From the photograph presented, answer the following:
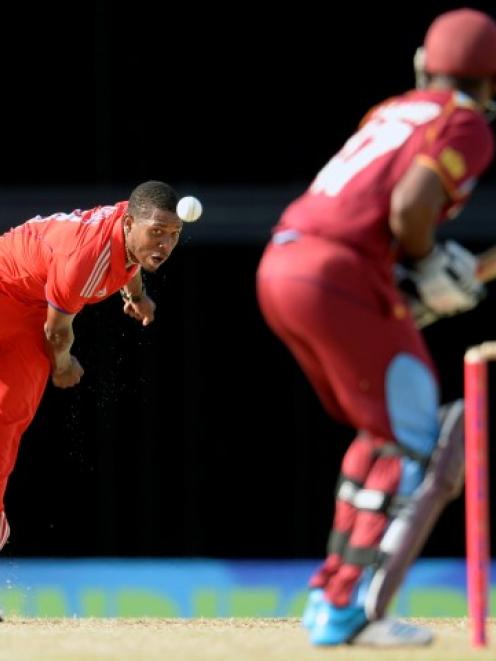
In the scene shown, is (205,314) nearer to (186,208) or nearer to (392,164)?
(186,208)

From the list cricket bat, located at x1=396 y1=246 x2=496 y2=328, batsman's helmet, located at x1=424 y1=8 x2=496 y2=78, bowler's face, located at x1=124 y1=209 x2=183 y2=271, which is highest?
batsman's helmet, located at x1=424 y1=8 x2=496 y2=78

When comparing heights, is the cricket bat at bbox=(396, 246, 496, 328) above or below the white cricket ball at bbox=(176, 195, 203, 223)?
above

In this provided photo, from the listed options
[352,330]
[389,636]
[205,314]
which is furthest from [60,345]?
[205,314]

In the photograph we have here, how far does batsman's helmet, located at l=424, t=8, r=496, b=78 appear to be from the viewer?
4691 millimetres

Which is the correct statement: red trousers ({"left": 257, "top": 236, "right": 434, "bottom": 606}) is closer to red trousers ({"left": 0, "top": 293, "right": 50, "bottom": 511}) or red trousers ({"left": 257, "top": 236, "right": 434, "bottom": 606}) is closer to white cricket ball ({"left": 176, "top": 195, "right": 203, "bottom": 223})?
white cricket ball ({"left": 176, "top": 195, "right": 203, "bottom": 223})

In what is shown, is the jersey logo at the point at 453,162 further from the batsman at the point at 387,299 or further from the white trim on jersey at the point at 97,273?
the white trim on jersey at the point at 97,273

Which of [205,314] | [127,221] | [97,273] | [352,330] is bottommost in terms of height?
[205,314]

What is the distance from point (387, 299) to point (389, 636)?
93 centimetres

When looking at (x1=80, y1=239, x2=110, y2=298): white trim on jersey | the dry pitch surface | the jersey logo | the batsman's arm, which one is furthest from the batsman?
the batsman's arm

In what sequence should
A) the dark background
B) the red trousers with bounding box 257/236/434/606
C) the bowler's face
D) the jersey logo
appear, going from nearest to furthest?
the jersey logo
the red trousers with bounding box 257/236/434/606
the bowler's face
the dark background

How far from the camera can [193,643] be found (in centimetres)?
525

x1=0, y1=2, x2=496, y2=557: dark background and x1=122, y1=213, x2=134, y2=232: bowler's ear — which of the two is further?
x1=0, y1=2, x2=496, y2=557: dark background

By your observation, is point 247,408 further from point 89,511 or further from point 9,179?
point 9,179

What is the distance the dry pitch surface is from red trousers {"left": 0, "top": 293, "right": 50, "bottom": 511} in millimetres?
695
